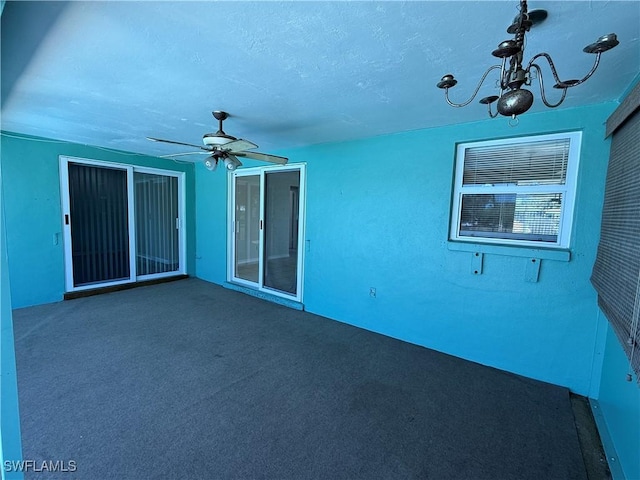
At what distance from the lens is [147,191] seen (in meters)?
5.06

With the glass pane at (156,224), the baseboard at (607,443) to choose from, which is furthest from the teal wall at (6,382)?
the glass pane at (156,224)

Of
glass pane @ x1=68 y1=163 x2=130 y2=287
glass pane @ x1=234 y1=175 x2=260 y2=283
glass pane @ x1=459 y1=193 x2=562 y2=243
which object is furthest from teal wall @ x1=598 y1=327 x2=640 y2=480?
glass pane @ x1=68 y1=163 x2=130 y2=287

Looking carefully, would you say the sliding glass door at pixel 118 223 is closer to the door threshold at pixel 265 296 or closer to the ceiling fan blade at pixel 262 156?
the door threshold at pixel 265 296

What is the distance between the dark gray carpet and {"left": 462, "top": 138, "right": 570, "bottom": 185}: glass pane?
177 centimetres

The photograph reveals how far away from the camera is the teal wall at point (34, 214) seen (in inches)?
145

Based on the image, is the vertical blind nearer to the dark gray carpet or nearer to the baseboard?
the baseboard

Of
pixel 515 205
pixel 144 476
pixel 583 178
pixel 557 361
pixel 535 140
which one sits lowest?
pixel 144 476

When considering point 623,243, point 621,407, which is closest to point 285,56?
point 623,243

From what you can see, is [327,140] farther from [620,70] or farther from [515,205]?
[620,70]

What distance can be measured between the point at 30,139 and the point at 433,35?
4923 millimetres

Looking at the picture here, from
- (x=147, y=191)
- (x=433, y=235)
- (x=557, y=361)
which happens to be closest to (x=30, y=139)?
(x=147, y=191)

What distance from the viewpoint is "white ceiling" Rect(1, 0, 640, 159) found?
1299mm

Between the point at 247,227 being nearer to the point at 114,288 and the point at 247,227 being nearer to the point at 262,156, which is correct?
the point at 114,288

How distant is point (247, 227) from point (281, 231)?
83cm
